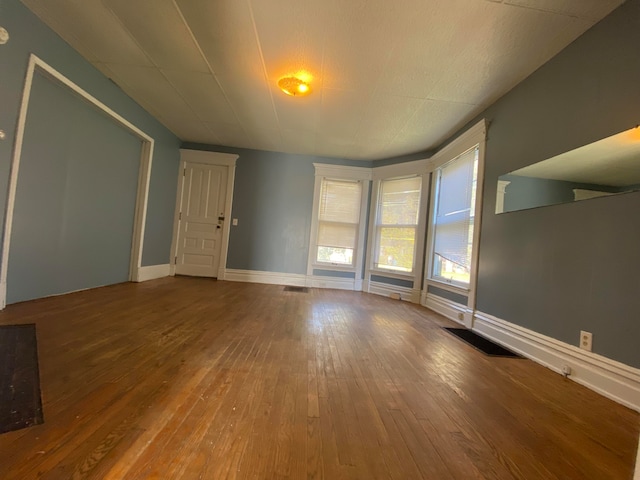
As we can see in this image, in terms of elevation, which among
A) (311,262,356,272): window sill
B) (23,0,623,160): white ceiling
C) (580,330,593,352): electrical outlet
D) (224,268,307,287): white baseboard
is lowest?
(224,268,307,287): white baseboard

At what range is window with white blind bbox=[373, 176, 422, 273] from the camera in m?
4.43

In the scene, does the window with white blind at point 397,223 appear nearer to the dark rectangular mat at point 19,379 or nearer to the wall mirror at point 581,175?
the wall mirror at point 581,175

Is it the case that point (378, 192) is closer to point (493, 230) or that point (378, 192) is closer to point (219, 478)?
point (493, 230)

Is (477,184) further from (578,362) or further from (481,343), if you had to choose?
(578,362)

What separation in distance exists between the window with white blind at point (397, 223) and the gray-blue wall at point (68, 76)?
3.46 metres

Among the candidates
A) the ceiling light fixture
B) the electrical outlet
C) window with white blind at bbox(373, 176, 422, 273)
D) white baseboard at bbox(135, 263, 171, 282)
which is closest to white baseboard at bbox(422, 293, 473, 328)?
window with white blind at bbox(373, 176, 422, 273)

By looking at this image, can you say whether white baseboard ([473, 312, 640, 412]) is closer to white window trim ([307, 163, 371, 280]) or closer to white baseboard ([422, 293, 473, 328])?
white baseboard ([422, 293, 473, 328])

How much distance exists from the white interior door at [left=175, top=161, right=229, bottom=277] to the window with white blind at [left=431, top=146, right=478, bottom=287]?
3477 mm

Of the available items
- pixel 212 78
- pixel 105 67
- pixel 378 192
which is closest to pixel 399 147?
pixel 378 192

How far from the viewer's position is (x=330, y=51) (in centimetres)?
229

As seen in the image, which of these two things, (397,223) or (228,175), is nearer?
(397,223)

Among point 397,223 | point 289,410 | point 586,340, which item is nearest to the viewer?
point 289,410

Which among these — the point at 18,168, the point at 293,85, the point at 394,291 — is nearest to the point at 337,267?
the point at 394,291

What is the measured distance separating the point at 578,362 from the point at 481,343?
70 cm
